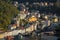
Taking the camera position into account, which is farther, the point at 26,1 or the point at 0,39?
the point at 26,1

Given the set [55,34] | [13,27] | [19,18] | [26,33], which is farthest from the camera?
[19,18]

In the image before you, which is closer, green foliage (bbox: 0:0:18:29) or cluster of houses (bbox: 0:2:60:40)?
cluster of houses (bbox: 0:2:60:40)

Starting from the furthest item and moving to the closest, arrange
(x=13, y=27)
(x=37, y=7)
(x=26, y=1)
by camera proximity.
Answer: (x=26, y=1)
(x=37, y=7)
(x=13, y=27)

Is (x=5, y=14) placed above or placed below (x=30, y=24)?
above

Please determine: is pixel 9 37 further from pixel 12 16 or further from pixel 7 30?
pixel 12 16

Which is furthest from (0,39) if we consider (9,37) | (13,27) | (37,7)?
(37,7)

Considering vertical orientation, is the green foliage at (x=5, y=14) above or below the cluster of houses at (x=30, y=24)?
above

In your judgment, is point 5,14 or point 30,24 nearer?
point 30,24

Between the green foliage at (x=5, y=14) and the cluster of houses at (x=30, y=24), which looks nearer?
the cluster of houses at (x=30, y=24)

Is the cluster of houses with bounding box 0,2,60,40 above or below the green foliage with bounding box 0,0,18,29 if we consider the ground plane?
below

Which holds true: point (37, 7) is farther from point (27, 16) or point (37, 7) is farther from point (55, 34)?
point (55, 34)
